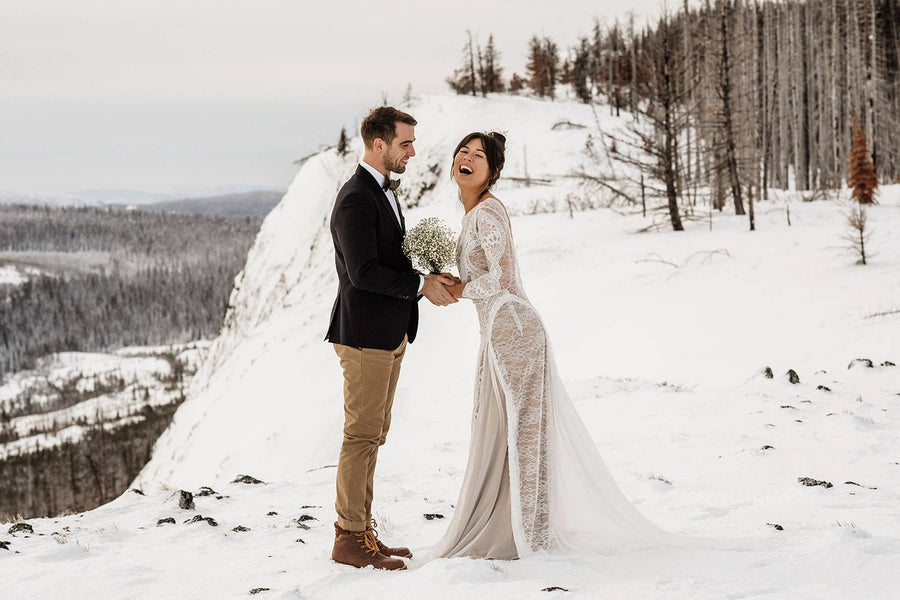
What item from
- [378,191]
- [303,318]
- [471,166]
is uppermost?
[471,166]

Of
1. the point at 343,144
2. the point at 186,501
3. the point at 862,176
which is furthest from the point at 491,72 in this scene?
the point at 186,501

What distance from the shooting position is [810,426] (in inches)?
340

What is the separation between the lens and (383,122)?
4727 mm

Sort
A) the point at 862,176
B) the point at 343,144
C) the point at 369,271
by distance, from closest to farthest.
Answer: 1. the point at 369,271
2. the point at 862,176
3. the point at 343,144

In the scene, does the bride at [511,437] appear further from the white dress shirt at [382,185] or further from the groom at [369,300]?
the groom at [369,300]

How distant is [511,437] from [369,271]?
4.93 ft

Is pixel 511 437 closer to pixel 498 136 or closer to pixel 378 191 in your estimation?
pixel 378 191

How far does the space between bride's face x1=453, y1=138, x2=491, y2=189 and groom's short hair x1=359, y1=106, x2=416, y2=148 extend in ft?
1.35

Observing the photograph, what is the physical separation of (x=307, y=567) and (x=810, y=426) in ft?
21.9

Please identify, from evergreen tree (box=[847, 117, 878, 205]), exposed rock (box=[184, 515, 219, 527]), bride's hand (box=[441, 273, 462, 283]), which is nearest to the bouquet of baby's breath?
bride's hand (box=[441, 273, 462, 283])

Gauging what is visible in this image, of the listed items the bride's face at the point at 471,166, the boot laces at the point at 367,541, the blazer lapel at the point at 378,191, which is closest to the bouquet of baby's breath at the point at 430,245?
the blazer lapel at the point at 378,191

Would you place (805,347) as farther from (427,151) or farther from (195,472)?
(427,151)

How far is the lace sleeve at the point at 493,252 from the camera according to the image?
4641 mm

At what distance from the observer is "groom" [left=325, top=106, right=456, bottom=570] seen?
459cm
